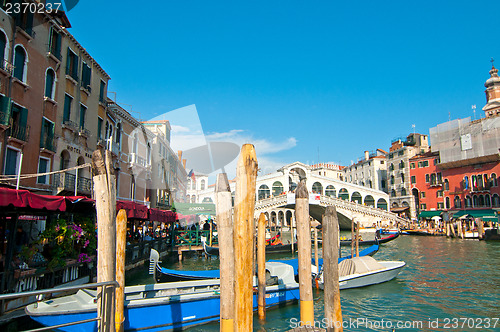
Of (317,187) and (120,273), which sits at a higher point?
(317,187)

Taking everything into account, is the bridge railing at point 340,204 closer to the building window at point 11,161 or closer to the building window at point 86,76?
the building window at point 86,76

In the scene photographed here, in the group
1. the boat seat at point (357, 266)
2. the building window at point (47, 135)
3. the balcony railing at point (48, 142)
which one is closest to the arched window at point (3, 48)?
the building window at point (47, 135)

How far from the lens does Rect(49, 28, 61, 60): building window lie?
12305mm

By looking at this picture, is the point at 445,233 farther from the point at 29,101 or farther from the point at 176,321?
the point at 29,101

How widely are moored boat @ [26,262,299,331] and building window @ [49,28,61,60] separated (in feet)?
31.9

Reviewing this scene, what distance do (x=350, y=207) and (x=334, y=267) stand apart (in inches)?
1161

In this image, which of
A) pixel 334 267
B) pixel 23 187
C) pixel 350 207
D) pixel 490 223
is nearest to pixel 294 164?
pixel 350 207

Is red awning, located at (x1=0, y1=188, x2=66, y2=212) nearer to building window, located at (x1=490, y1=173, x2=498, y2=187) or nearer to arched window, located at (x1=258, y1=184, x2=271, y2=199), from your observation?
arched window, located at (x1=258, y1=184, x2=271, y2=199)

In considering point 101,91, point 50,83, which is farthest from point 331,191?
point 50,83

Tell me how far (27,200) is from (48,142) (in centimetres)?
613

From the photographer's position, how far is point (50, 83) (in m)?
12.4

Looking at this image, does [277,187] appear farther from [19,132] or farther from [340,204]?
[19,132]

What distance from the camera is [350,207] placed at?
33531 mm

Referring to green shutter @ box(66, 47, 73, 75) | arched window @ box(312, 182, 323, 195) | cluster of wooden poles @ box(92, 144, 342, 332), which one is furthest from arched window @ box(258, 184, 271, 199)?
cluster of wooden poles @ box(92, 144, 342, 332)
